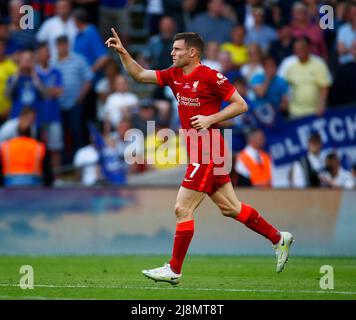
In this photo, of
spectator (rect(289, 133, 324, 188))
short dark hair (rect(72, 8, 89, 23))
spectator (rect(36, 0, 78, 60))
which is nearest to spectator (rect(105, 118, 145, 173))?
spectator (rect(36, 0, 78, 60))

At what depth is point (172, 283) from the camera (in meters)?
10.7

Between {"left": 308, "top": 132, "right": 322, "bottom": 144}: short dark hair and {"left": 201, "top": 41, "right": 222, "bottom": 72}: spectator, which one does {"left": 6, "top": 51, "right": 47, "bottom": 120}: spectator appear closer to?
{"left": 201, "top": 41, "right": 222, "bottom": 72}: spectator

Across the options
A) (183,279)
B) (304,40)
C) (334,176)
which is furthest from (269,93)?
(183,279)

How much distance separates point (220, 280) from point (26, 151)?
5600mm

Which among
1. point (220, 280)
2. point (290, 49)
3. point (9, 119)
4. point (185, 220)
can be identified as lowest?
point (220, 280)

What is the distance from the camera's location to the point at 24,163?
16203 mm

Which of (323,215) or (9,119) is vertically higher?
(9,119)

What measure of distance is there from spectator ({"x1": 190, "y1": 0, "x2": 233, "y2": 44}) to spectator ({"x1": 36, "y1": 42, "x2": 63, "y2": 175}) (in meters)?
2.66

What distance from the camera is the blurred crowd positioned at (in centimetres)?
1688

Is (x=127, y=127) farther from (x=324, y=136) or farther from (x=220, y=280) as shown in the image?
(x=220, y=280)

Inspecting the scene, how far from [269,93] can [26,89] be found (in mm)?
3950

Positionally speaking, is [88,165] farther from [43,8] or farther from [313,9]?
[313,9]
